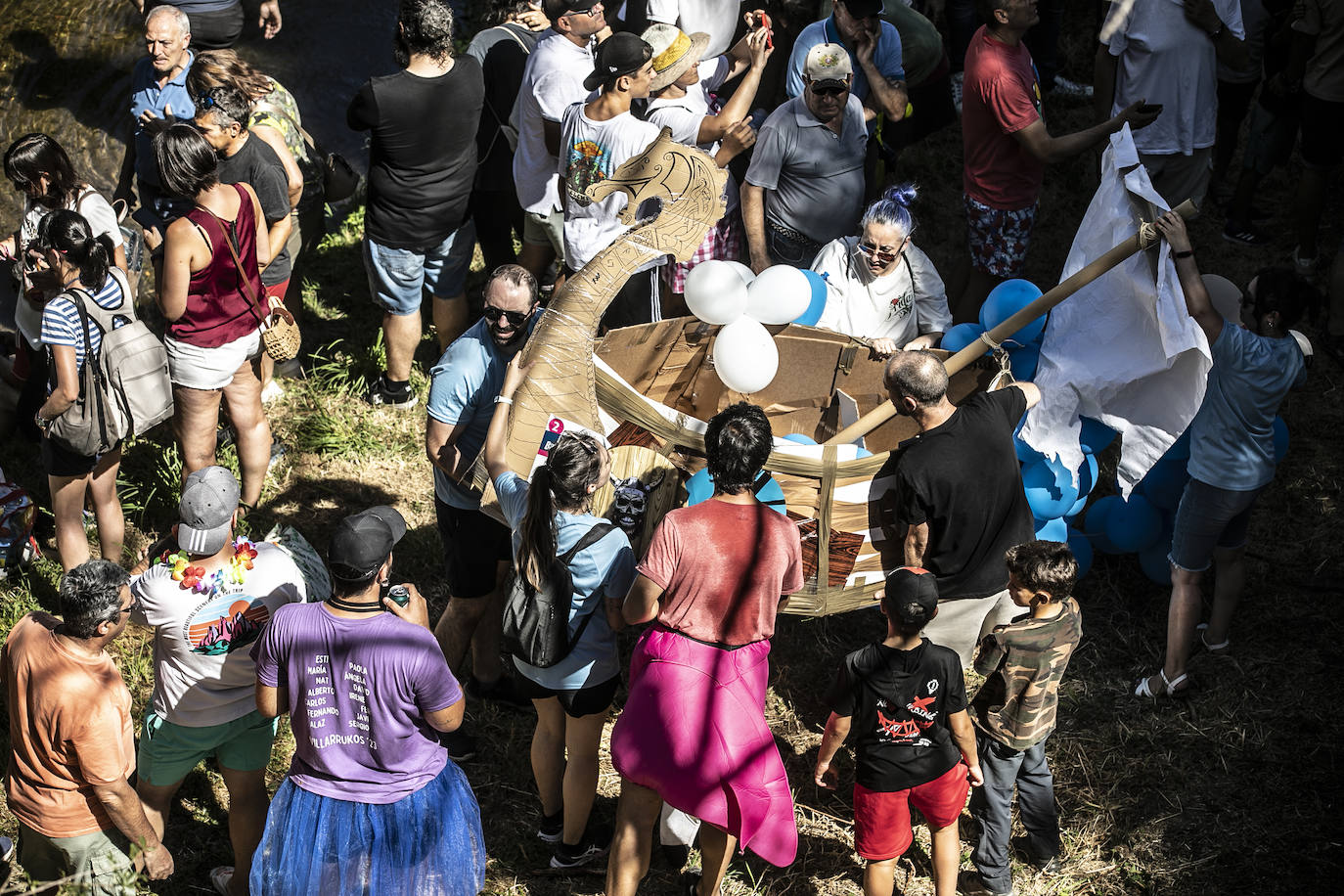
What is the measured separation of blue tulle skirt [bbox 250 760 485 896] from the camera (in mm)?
3119

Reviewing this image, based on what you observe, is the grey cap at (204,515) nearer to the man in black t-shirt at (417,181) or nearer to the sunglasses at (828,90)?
the man in black t-shirt at (417,181)

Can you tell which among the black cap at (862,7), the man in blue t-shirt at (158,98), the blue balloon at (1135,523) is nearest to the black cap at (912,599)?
the blue balloon at (1135,523)

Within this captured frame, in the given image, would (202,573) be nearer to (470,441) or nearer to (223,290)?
(470,441)

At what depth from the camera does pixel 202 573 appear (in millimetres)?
3314

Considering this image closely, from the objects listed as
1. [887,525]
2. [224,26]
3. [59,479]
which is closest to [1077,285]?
[887,525]

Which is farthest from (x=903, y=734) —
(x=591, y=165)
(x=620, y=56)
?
(x=620, y=56)

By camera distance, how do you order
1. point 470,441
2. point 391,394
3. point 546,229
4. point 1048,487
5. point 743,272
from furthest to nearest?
point 391,394
point 546,229
point 1048,487
point 743,272
point 470,441

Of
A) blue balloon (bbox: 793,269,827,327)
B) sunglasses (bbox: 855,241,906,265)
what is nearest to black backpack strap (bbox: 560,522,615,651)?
blue balloon (bbox: 793,269,827,327)

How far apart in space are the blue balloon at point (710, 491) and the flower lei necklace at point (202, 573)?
1.34m

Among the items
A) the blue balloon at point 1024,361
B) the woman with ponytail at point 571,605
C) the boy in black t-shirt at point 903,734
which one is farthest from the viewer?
the blue balloon at point 1024,361

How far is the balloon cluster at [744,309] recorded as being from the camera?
4.12 metres

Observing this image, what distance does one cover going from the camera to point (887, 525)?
3.92 metres

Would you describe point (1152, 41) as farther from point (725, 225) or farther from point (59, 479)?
point (59, 479)

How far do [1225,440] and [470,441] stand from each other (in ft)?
9.14
